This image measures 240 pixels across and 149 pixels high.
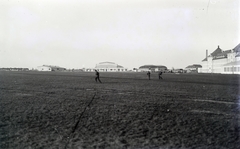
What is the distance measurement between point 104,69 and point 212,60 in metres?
63.9

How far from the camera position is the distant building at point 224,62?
5973 cm

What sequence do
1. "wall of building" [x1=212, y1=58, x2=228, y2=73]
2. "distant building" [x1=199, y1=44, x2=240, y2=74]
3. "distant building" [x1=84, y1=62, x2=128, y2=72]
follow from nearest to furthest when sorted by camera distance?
"distant building" [x1=199, y1=44, x2=240, y2=74], "wall of building" [x1=212, y1=58, x2=228, y2=73], "distant building" [x1=84, y1=62, x2=128, y2=72]

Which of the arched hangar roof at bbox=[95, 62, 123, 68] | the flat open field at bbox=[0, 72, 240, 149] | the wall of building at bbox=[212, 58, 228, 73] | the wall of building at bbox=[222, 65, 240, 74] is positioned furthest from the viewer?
the arched hangar roof at bbox=[95, 62, 123, 68]

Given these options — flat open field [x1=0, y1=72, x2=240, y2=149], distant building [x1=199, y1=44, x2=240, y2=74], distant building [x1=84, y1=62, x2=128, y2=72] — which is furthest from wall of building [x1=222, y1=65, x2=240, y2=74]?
distant building [x1=84, y1=62, x2=128, y2=72]

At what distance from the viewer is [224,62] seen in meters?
74.2

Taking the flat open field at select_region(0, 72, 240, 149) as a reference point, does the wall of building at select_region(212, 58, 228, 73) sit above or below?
above

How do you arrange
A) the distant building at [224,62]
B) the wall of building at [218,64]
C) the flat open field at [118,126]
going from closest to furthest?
the flat open field at [118,126] → the distant building at [224,62] → the wall of building at [218,64]

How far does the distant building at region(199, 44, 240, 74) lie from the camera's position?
59.7 m

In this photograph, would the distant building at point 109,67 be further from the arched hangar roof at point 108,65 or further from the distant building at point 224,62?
the distant building at point 224,62

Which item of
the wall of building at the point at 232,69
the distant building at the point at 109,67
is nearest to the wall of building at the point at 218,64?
the wall of building at the point at 232,69

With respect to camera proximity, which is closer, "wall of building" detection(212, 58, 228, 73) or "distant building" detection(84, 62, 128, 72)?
"wall of building" detection(212, 58, 228, 73)

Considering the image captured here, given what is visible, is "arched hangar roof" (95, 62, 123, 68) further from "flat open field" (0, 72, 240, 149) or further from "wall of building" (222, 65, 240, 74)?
"flat open field" (0, 72, 240, 149)

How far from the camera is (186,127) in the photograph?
586cm

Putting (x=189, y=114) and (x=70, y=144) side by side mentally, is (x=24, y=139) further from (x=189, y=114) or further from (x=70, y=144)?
(x=189, y=114)
